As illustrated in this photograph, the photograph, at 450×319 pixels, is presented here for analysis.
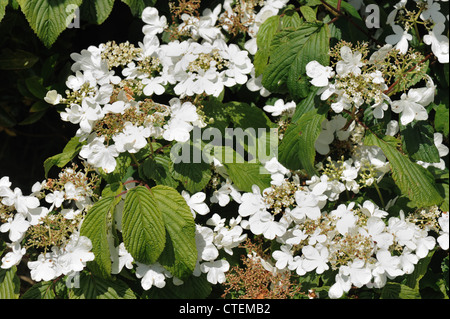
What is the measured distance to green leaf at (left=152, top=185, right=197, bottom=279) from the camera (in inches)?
53.4

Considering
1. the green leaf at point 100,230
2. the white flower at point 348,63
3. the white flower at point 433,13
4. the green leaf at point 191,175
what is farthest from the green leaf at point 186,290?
the white flower at point 433,13

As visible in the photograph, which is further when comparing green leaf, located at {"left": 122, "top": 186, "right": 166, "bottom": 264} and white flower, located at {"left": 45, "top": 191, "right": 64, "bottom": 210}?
white flower, located at {"left": 45, "top": 191, "right": 64, "bottom": 210}

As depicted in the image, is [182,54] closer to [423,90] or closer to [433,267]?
[423,90]

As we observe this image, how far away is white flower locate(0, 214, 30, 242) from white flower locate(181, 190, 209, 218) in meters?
0.48

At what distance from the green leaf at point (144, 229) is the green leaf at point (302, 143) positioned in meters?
0.44

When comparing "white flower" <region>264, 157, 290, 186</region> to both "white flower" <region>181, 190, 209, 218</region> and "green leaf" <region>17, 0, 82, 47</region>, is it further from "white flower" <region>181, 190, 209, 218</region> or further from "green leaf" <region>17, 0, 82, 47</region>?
"green leaf" <region>17, 0, 82, 47</region>

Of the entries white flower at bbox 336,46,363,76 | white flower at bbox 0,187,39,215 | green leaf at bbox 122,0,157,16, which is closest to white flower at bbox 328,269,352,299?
white flower at bbox 336,46,363,76

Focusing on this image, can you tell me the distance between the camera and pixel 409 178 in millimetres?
1465

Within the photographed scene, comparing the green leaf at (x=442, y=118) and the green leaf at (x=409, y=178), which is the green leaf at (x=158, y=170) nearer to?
→ the green leaf at (x=409, y=178)

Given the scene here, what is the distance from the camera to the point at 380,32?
1735 mm

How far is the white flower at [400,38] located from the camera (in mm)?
1554

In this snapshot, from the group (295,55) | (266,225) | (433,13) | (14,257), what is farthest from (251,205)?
(433,13)

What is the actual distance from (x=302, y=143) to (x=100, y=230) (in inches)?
Result: 25.9
